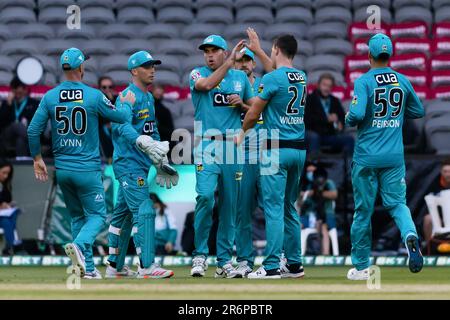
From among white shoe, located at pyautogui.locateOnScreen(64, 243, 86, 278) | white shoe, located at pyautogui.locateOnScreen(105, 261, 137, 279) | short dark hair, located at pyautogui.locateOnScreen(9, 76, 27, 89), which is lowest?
white shoe, located at pyautogui.locateOnScreen(105, 261, 137, 279)

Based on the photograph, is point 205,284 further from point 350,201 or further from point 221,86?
point 350,201

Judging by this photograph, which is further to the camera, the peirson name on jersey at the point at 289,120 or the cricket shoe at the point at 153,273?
the cricket shoe at the point at 153,273

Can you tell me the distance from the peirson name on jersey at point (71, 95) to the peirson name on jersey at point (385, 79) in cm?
299

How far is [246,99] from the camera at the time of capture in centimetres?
1415

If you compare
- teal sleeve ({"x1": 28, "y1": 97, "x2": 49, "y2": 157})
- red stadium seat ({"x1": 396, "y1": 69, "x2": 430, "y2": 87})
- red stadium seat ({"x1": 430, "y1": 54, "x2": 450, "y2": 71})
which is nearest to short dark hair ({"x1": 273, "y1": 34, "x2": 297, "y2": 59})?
teal sleeve ({"x1": 28, "y1": 97, "x2": 49, "y2": 157})

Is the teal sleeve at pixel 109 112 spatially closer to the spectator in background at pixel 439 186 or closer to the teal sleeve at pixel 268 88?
the teal sleeve at pixel 268 88

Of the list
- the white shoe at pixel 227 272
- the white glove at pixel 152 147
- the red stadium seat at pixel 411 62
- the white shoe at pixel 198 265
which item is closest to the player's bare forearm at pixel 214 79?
the white glove at pixel 152 147

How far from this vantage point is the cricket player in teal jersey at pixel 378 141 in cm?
1330

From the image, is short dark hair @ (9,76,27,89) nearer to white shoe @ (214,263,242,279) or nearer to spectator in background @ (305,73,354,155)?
spectator in background @ (305,73,354,155)

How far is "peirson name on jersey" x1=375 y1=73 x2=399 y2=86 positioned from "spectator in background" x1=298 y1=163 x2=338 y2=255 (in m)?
4.96

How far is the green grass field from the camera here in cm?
1123

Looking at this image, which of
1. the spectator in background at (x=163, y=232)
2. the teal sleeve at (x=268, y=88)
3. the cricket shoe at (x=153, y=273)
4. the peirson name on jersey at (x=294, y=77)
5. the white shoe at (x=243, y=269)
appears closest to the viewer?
the teal sleeve at (x=268, y=88)
